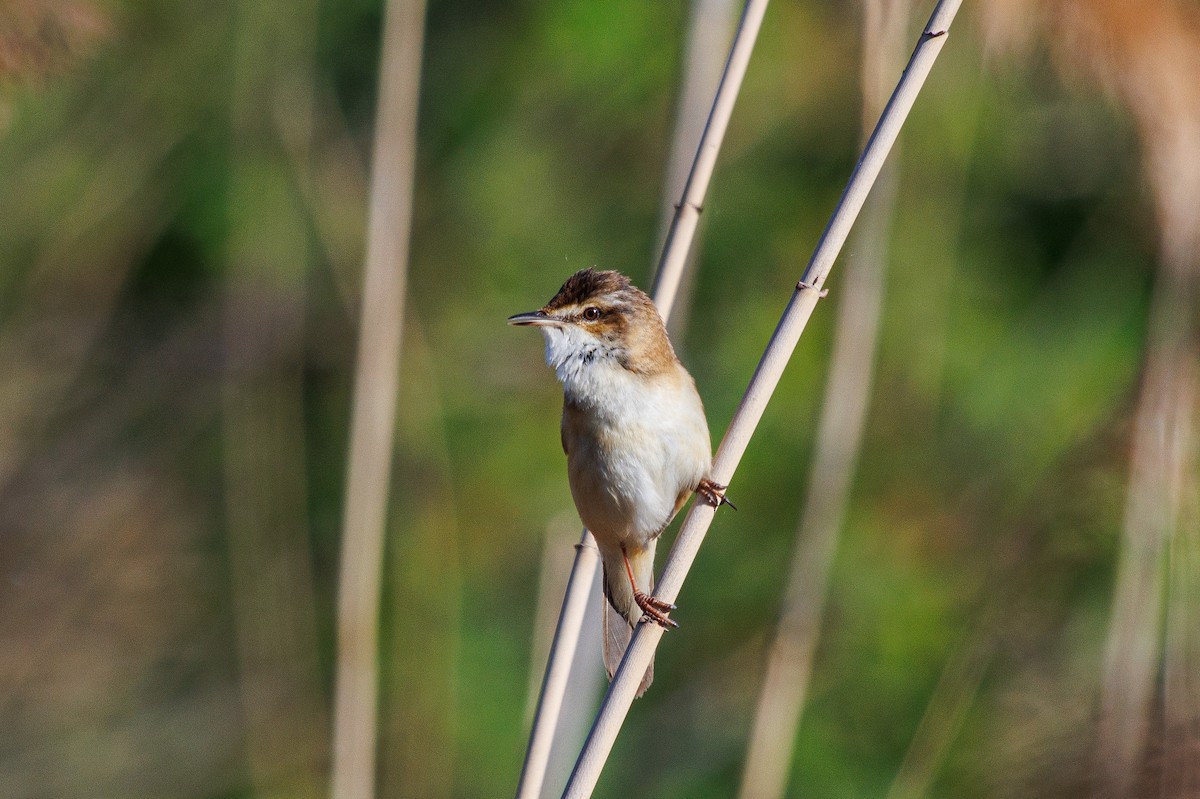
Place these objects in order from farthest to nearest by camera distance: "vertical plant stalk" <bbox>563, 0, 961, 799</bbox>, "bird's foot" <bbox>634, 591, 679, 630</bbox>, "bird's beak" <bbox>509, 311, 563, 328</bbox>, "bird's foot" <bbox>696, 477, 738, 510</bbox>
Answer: "bird's beak" <bbox>509, 311, 563, 328</bbox> < "bird's foot" <bbox>696, 477, 738, 510</bbox> < "bird's foot" <bbox>634, 591, 679, 630</bbox> < "vertical plant stalk" <bbox>563, 0, 961, 799</bbox>

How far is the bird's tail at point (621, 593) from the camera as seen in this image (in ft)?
8.96

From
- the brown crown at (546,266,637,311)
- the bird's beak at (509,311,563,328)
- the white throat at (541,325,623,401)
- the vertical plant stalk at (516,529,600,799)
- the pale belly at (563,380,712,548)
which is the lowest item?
the vertical plant stalk at (516,529,600,799)

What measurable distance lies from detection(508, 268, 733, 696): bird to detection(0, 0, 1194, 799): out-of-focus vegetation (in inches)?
48.3

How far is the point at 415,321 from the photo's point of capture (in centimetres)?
505

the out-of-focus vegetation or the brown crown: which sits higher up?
the out-of-focus vegetation

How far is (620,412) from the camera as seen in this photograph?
2494mm

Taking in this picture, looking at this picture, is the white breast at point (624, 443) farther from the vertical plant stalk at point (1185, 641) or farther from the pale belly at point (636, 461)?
the vertical plant stalk at point (1185, 641)

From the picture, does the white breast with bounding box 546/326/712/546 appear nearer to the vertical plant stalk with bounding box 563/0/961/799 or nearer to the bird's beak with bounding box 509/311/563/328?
the bird's beak with bounding box 509/311/563/328

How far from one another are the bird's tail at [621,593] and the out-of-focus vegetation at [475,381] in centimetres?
104

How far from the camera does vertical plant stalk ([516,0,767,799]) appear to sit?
6.66 feet

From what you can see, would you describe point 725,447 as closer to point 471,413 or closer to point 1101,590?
point 1101,590

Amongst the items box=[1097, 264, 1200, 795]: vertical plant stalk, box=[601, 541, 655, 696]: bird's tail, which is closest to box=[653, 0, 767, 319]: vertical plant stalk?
box=[601, 541, 655, 696]: bird's tail

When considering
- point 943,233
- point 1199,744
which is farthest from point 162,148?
point 1199,744

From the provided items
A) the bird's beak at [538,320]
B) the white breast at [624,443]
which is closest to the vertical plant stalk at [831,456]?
the white breast at [624,443]
